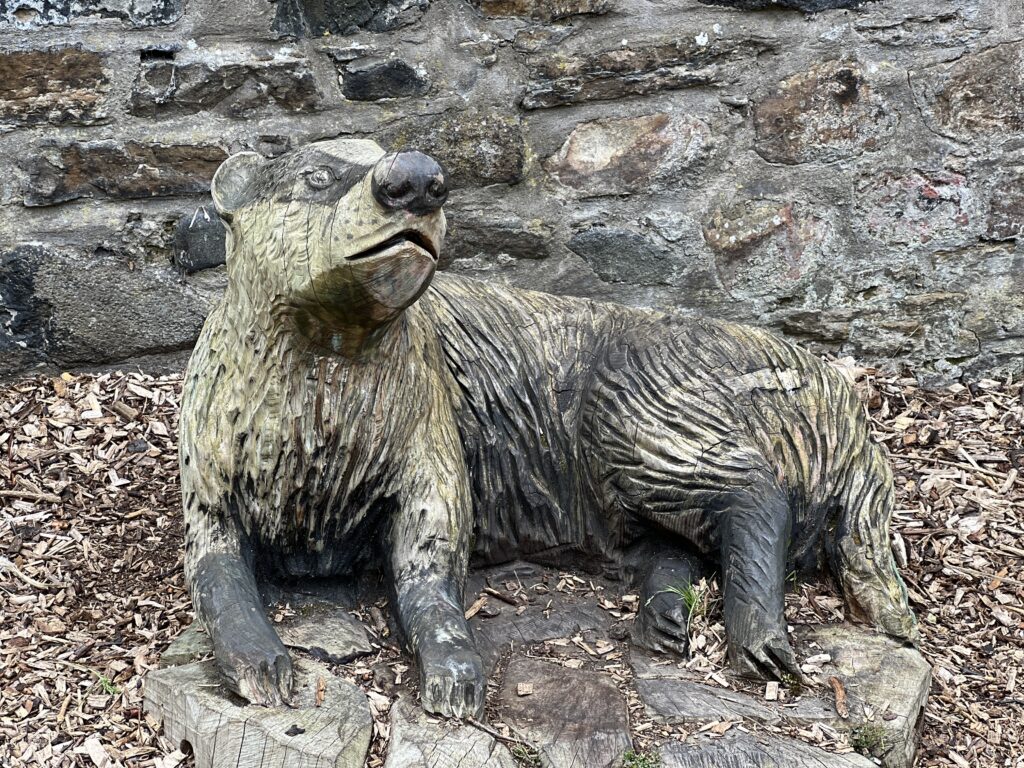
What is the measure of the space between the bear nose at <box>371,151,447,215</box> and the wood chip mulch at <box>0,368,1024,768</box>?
1253 mm

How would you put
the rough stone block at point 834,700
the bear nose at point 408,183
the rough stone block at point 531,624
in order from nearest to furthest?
1. the bear nose at point 408,183
2. the rough stone block at point 834,700
3. the rough stone block at point 531,624

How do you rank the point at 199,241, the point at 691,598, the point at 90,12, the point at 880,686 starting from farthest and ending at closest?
the point at 199,241 → the point at 90,12 → the point at 691,598 → the point at 880,686

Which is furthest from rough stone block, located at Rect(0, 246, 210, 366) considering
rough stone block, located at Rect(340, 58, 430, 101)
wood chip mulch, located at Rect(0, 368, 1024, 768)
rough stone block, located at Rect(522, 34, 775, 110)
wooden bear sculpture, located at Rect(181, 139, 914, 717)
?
rough stone block, located at Rect(522, 34, 775, 110)

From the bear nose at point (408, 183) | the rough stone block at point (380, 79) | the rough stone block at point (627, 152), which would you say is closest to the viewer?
the bear nose at point (408, 183)

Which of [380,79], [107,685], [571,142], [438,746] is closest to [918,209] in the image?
[571,142]

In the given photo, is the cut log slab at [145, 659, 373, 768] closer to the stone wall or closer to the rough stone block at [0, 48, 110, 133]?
the stone wall

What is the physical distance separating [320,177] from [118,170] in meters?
1.58

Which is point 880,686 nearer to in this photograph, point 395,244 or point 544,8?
point 395,244

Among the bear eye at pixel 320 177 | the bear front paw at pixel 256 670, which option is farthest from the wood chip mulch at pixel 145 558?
the bear eye at pixel 320 177

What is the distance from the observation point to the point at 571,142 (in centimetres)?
408

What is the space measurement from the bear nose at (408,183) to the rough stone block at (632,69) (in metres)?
1.65

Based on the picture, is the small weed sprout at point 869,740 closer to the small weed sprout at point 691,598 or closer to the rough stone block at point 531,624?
the small weed sprout at point 691,598

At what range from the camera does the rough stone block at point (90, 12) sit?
383 cm

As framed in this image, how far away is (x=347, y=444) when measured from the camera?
2.86 metres
